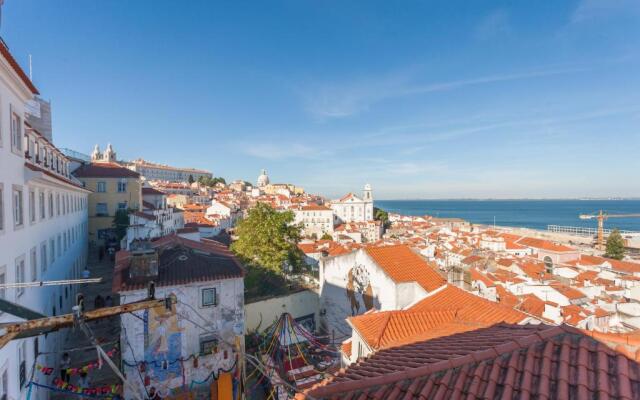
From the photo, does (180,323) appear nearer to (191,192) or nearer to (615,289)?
(615,289)

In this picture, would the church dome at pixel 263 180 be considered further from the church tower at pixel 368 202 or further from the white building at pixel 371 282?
the white building at pixel 371 282

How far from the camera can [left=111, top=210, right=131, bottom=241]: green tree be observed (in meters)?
29.0

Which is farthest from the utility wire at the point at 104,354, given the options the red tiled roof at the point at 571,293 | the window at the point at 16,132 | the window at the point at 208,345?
the red tiled roof at the point at 571,293

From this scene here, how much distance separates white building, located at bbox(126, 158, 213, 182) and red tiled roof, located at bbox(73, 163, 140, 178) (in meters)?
87.8

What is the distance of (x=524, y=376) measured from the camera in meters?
3.50

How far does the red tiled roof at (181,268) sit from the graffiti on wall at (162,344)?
114 centimetres

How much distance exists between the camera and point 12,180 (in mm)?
8312

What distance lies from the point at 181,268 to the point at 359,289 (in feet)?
28.3

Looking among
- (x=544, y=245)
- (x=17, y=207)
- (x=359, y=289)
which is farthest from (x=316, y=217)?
(x=17, y=207)

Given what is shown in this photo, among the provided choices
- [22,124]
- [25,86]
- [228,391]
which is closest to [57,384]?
[228,391]

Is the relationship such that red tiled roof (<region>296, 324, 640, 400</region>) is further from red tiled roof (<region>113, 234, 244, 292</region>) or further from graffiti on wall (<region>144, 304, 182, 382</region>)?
graffiti on wall (<region>144, 304, 182, 382</region>)

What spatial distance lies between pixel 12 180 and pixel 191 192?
9541cm

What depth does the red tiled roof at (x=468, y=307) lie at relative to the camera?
11.3 metres

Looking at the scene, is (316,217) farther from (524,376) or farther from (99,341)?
(524,376)
